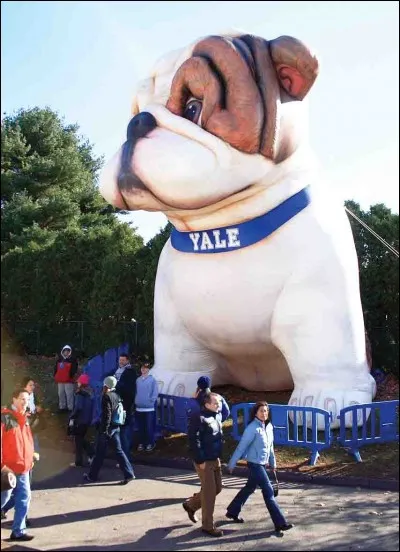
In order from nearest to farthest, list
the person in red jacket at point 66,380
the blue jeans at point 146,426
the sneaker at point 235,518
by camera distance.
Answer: the sneaker at point 235,518 → the blue jeans at point 146,426 → the person in red jacket at point 66,380

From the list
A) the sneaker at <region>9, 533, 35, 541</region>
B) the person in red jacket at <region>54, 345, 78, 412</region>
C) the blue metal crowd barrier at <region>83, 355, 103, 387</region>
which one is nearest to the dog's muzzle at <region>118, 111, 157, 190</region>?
the sneaker at <region>9, 533, 35, 541</region>

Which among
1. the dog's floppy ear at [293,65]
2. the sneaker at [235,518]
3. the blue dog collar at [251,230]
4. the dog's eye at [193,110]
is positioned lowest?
the sneaker at [235,518]

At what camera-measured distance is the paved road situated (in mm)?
3682

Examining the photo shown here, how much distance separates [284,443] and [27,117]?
63.8 ft

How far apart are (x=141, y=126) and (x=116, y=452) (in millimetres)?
2684

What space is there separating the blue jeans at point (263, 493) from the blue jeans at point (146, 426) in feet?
6.27

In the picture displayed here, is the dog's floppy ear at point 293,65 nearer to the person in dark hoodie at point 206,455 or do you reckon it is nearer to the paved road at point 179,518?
the person in dark hoodie at point 206,455

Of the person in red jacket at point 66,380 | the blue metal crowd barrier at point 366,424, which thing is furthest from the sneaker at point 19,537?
the person in red jacket at point 66,380

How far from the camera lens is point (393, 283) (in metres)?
8.36

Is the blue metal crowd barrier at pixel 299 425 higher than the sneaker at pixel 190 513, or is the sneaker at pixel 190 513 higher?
the blue metal crowd barrier at pixel 299 425

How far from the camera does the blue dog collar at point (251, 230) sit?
18.4 feet

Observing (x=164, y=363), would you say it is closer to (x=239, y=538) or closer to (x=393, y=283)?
(x=239, y=538)

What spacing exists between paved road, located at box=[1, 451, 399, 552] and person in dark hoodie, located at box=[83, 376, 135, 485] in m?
0.11

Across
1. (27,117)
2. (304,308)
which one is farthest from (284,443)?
(27,117)
